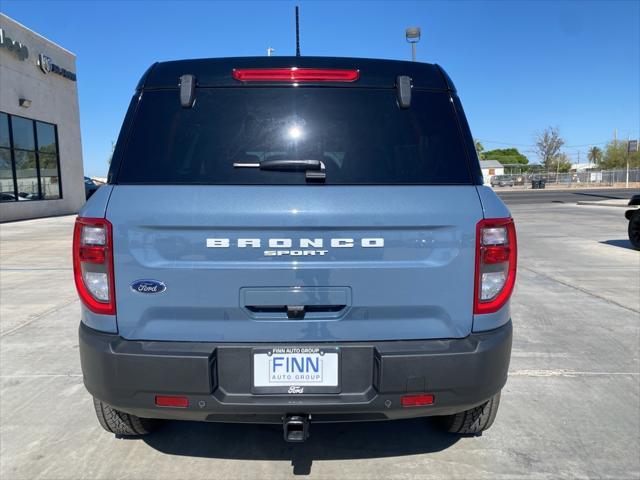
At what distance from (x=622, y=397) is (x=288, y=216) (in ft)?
9.57

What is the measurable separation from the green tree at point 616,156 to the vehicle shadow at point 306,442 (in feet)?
256

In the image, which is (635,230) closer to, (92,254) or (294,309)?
(294,309)

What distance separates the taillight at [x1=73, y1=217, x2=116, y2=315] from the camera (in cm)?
221

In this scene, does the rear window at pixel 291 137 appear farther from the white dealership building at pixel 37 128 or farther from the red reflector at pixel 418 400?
the white dealership building at pixel 37 128

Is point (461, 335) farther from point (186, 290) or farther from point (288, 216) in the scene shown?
point (186, 290)

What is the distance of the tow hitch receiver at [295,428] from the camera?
2207 mm

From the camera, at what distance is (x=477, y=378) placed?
226 centimetres

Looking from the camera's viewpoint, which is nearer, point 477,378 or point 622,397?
point 477,378

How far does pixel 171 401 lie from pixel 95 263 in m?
0.70

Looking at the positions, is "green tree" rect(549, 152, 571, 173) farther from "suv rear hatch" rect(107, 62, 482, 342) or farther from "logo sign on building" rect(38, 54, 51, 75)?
"suv rear hatch" rect(107, 62, 482, 342)

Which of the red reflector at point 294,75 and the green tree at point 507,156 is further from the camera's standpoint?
the green tree at point 507,156

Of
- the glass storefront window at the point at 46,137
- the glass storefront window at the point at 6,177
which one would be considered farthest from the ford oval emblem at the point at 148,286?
the glass storefront window at the point at 46,137

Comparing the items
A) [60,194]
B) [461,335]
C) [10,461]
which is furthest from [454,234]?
[60,194]

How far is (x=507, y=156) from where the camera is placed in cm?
13575
